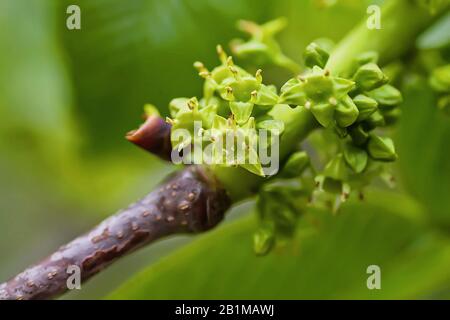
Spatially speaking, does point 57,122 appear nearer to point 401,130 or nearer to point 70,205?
point 70,205

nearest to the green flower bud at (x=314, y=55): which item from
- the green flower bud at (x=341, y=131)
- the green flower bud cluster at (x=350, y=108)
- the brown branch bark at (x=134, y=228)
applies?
the green flower bud cluster at (x=350, y=108)

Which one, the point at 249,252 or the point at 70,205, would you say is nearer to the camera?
the point at 249,252

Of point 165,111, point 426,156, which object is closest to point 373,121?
point 426,156

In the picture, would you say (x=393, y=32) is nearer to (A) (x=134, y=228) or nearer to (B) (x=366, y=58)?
(B) (x=366, y=58)

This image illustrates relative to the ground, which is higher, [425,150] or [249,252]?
[425,150]

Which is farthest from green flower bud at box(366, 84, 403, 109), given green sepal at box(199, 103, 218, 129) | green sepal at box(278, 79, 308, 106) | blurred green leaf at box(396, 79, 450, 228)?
blurred green leaf at box(396, 79, 450, 228)

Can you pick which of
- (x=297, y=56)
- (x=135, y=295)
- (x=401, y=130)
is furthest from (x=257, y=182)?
(x=297, y=56)

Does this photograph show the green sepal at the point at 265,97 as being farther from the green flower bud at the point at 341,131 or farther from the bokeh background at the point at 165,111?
the bokeh background at the point at 165,111
